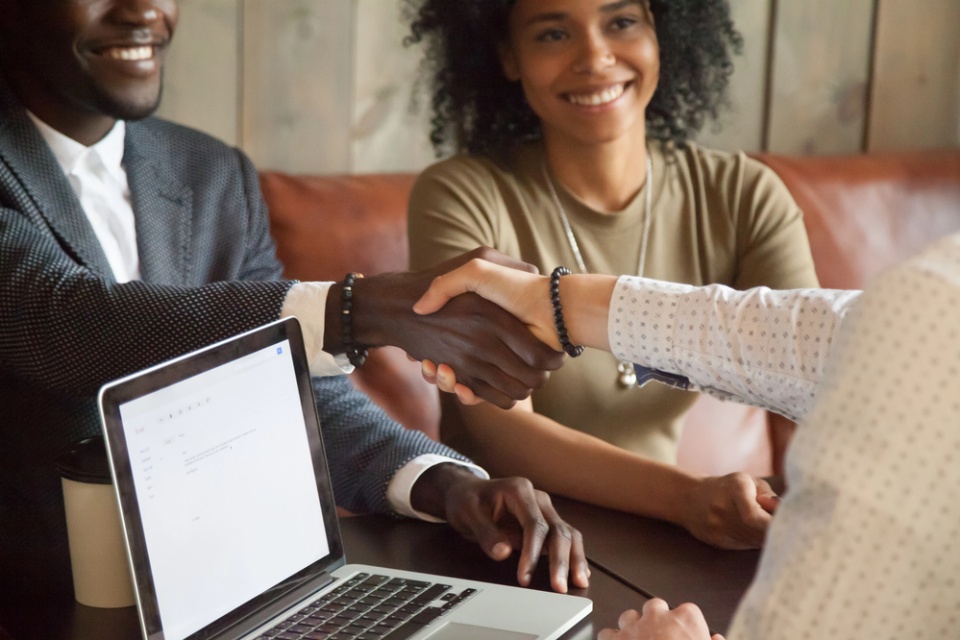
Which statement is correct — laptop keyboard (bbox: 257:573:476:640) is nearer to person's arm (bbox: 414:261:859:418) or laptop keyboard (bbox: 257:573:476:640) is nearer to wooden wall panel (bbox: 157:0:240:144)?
person's arm (bbox: 414:261:859:418)

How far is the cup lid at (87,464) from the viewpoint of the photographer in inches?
39.0

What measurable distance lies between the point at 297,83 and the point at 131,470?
1455 mm

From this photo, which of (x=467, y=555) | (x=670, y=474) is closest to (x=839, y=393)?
(x=467, y=555)

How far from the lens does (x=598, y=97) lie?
5.99 feet

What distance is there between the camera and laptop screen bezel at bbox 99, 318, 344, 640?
83 cm

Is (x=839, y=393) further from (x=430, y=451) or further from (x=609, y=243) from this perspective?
(x=609, y=243)

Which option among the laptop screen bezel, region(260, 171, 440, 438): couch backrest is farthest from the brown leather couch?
the laptop screen bezel

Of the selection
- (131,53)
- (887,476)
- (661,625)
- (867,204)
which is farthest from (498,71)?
(887,476)

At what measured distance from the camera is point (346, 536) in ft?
3.92

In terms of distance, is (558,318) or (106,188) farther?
(106,188)

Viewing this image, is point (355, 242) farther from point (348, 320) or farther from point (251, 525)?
point (251, 525)

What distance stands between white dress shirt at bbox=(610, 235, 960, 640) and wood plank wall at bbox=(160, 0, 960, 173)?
1.61 m

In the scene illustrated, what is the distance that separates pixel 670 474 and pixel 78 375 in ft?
2.24

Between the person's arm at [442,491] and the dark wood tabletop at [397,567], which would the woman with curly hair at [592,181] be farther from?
the dark wood tabletop at [397,567]
